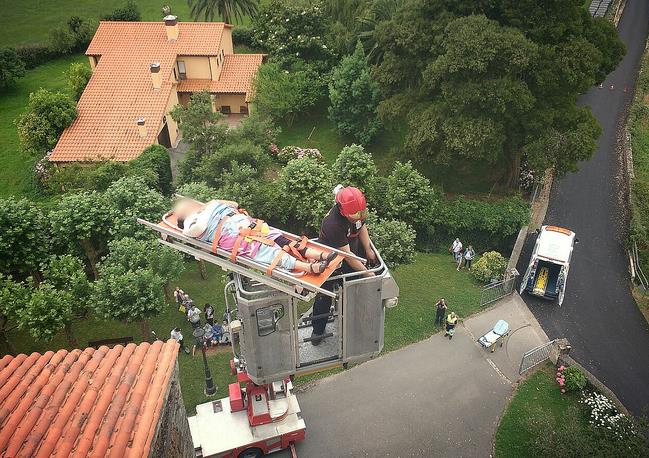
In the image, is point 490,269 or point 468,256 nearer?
point 490,269

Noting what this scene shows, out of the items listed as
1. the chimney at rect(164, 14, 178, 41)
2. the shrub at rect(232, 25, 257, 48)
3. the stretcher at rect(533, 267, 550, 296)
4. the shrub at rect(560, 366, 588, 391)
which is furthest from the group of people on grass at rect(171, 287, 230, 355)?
the shrub at rect(232, 25, 257, 48)

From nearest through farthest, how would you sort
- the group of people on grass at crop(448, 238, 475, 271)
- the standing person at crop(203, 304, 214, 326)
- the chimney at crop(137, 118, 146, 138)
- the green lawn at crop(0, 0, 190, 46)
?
1. the standing person at crop(203, 304, 214, 326)
2. the group of people on grass at crop(448, 238, 475, 271)
3. the chimney at crop(137, 118, 146, 138)
4. the green lawn at crop(0, 0, 190, 46)

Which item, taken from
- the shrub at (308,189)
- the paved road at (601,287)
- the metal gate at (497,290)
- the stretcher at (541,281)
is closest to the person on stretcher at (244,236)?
the shrub at (308,189)

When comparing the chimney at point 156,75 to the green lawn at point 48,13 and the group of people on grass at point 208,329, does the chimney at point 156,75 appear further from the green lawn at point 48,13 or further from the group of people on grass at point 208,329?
the green lawn at point 48,13

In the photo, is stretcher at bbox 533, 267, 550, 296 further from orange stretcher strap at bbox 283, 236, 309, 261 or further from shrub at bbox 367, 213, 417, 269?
orange stretcher strap at bbox 283, 236, 309, 261

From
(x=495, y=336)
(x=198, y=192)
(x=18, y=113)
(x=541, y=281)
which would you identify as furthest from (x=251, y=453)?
(x=18, y=113)

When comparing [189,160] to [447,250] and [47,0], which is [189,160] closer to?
[447,250]

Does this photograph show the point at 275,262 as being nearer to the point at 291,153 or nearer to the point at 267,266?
the point at 267,266

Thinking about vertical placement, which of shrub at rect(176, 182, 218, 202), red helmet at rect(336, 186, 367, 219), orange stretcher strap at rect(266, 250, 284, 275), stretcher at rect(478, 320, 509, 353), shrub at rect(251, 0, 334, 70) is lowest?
stretcher at rect(478, 320, 509, 353)
